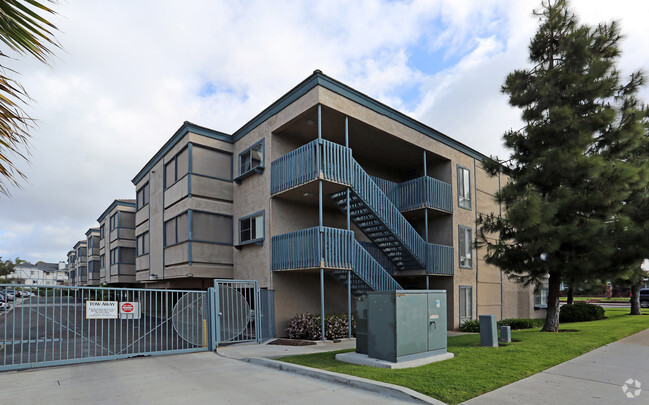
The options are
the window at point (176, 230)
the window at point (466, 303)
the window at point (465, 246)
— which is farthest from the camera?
the window at point (465, 246)

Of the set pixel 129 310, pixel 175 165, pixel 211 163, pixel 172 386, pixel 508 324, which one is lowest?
pixel 508 324

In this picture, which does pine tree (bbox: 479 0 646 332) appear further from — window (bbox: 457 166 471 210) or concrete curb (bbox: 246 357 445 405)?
concrete curb (bbox: 246 357 445 405)

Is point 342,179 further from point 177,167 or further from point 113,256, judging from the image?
point 113,256

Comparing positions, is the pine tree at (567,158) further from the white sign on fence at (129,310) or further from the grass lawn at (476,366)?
the white sign on fence at (129,310)

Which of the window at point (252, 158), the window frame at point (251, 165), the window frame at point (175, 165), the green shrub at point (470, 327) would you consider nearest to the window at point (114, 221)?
the window frame at point (175, 165)

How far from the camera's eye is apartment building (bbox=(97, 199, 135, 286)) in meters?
31.7

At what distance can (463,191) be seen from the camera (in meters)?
21.4

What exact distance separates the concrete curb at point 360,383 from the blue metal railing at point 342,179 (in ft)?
16.2

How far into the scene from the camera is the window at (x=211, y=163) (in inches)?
750

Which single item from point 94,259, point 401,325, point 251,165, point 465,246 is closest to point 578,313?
point 465,246

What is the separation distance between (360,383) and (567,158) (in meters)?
10.7

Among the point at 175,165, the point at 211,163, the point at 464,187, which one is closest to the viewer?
the point at 211,163

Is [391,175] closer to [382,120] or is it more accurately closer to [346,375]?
[382,120]

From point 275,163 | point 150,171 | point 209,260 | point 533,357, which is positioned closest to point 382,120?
point 275,163
